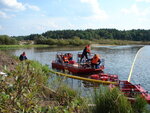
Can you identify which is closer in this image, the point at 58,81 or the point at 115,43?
the point at 58,81

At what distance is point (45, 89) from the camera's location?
7.72 m

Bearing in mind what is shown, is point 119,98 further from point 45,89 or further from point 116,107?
point 45,89

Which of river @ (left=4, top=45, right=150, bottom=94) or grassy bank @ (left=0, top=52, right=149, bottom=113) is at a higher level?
grassy bank @ (left=0, top=52, right=149, bottom=113)

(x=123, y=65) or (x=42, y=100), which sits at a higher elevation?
(x=42, y=100)

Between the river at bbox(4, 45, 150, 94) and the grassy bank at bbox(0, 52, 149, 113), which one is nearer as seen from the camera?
the grassy bank at bbox(0, 52, 149, 113)

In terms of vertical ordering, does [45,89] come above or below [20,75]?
below

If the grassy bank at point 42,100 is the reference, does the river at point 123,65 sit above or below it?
below

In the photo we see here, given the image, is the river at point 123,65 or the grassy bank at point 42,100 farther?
the river at point 123,65

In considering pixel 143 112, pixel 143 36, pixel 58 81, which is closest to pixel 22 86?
pixel 143 112

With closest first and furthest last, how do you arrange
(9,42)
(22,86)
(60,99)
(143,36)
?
(22,86) < (60,99) < (9,42) < (143,36)

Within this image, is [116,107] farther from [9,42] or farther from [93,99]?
[9,42]

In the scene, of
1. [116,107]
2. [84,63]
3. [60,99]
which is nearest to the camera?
[116,107]

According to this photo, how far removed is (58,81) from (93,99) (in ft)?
8.54

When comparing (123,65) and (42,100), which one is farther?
(123,65)
